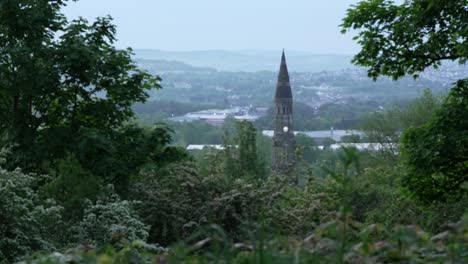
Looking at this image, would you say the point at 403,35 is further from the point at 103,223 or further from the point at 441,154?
the point at 103,223

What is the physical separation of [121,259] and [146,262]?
212 mm

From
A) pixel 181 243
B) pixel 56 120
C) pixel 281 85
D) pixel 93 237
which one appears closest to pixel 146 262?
pixel 181 243

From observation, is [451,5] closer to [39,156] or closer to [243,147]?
[39,156]

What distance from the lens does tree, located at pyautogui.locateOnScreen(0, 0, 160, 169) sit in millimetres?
20672

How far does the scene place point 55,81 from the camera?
20938mm

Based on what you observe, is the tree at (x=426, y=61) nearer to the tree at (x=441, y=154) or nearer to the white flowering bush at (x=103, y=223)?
the tree at (x=441, y=154)

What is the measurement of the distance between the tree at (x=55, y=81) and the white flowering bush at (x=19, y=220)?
792cm

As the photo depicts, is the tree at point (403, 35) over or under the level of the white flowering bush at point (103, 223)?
over

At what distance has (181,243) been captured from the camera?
380cm

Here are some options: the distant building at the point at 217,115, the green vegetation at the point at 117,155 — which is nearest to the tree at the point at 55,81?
the green vegetation at the point at 117,155

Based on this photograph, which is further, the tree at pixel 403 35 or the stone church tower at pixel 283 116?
the stone church tower at pixel 283 116

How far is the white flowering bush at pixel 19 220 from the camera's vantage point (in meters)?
11.1

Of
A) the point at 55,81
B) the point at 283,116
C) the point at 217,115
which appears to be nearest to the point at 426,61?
the point at 55,81

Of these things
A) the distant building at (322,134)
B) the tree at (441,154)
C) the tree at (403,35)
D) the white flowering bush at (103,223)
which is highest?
the tree at (403,35)
